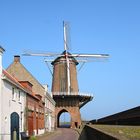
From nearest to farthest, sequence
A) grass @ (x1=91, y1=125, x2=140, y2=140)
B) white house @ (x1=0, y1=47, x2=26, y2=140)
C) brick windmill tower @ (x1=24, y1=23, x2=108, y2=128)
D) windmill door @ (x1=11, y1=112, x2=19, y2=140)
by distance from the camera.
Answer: grass @ (x1=91, y1=125, x2=140, y2=140) < white house @ (x1=0, y1=47, x2=26, y2=140) < windmill door @ (x1=11, y1=112, x2=19, y2=140) < brick windmill tower @ (x1=24, y1=23, x2=108, y2=128)

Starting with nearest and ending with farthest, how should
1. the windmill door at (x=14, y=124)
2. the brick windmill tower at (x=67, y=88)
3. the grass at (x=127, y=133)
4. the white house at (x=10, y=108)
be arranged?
the grass at (x=127, y=133), the white house at (x=10, y=108), the windmill door at (x=14, y=124), the brick windmill tower at (x=67, y=88)

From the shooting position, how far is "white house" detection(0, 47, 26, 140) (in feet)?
102

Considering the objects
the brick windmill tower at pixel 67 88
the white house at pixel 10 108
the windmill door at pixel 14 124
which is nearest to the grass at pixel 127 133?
the white house at pixel 10 108

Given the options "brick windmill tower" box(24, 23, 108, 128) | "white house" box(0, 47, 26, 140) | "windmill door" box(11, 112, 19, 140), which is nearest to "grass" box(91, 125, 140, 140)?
"white house" box(0, 47, 26, 140)

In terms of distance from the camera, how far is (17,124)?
122 feet

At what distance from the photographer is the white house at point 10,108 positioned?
31.2m

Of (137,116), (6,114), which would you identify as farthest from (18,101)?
(137,116)

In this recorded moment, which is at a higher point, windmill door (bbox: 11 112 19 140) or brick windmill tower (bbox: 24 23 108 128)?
brick windmill tower (bbox: 24 23 108 128)

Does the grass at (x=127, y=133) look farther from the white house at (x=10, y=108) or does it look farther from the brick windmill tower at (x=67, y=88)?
the brick windmill tower at (x=67, y=88)

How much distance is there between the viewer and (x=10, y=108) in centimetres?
3438

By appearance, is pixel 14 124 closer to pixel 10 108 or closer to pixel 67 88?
pixel 10 108

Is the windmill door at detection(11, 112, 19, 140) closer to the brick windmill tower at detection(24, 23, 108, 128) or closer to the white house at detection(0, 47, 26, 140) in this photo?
the white house at detection(0, 47, 26, 140)

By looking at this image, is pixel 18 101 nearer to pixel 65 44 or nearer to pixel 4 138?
pixel 4 138

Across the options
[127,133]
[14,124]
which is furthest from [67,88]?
[127,133]
